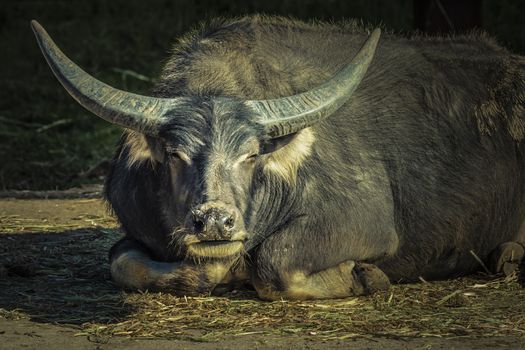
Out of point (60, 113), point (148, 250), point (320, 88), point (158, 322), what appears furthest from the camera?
point (60, 113)

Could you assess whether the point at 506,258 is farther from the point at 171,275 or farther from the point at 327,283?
the point at 171,275

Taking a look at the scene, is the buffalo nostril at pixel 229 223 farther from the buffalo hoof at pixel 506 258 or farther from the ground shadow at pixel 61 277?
the buffalo hoof at pixel 506 258

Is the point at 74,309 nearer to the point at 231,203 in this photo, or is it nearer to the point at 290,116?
the point at 231,203

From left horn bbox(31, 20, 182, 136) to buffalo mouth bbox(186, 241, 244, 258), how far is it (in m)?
0.69

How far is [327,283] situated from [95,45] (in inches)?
343

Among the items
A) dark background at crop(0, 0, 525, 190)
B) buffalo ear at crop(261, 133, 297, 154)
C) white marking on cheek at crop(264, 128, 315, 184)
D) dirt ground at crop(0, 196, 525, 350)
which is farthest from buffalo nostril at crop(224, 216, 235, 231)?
dark background at crop(0, 0, 525, 190)

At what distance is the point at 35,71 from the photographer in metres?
14.1

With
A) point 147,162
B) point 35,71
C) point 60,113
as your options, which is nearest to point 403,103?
point 147,162

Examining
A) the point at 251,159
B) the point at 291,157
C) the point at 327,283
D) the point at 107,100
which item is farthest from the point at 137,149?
the point at 327,283

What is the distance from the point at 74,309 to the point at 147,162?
902mm

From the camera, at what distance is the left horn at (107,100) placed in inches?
243

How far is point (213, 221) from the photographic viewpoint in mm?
5730

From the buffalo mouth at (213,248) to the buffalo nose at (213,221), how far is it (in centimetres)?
14

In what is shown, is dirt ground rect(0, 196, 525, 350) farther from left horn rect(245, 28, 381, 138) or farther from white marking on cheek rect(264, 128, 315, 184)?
left horn rect(245, 28, 381, 138)
